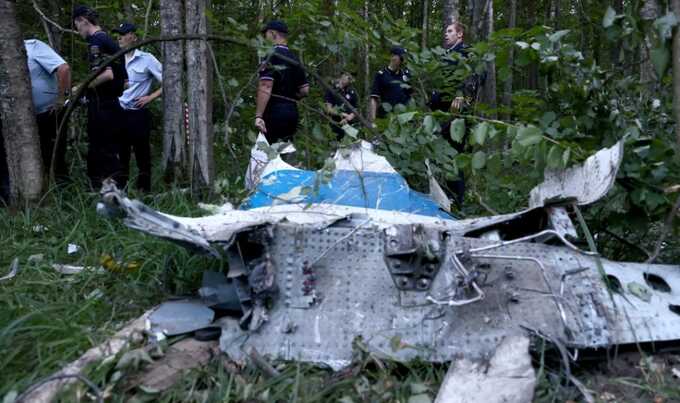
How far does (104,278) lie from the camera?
3543mm

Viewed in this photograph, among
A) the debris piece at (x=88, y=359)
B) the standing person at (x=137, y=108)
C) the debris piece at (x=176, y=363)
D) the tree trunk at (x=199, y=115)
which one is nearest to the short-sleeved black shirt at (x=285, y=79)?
the tree trunk at (x=199, y=115)

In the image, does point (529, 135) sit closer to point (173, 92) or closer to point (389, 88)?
point (389, 88)

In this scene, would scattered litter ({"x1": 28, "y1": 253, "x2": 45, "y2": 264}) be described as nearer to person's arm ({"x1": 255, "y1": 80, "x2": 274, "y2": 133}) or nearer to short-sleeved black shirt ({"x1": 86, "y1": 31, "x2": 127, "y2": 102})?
short-sleeved black shirt ({"x1": 86, "y1": 31, "x2": 127, "y2": 102})

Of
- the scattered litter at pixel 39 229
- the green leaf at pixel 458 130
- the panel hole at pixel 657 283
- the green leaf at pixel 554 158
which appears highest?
the green leaf at pixel 458 130

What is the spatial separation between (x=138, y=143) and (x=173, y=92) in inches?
23.1

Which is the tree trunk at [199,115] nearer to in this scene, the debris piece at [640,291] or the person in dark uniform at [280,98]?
the person in dark uniform at [280,98]

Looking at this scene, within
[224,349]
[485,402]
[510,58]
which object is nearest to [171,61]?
[510,58]

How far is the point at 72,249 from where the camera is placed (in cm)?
398

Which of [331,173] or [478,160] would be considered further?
[331,173]

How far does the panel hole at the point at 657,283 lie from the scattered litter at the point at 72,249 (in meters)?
3.23

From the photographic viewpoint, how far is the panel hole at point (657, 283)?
9.84 ft

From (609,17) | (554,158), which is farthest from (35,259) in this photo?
(609,17)

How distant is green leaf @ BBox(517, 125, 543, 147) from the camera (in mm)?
3217

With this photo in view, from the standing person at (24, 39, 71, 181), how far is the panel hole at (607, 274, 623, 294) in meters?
4.14
